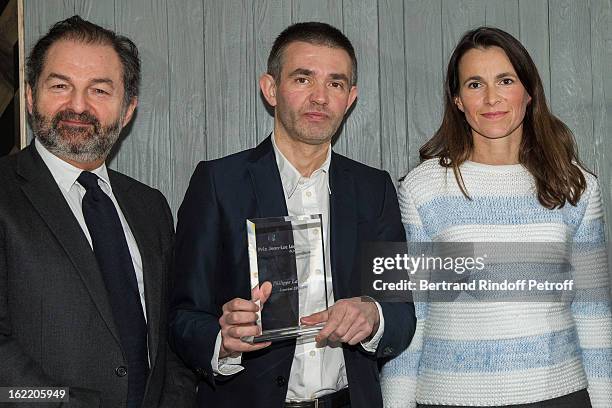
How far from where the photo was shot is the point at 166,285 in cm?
239

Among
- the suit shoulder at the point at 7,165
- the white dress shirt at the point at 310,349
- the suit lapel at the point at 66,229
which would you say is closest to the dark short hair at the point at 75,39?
the suit shoulder at the point at 7,165

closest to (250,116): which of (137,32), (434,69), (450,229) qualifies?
(137,32)

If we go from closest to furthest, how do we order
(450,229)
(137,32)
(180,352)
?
(180,352)
(450,229)
(137,32)

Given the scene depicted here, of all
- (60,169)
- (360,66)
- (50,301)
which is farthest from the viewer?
(360,66)

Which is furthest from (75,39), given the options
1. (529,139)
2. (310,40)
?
Result: (529,139)

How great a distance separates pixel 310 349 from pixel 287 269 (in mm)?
362

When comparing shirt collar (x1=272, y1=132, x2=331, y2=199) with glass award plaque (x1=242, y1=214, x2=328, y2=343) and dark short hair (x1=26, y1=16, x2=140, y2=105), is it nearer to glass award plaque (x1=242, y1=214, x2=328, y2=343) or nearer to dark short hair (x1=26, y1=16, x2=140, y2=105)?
glass award plaque (x1=242, y1=214, x2=328, y2=343)

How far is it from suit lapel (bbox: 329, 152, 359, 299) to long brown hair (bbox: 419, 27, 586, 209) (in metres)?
0.37

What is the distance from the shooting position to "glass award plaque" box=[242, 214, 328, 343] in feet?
6.61

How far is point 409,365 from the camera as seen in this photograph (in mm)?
2441

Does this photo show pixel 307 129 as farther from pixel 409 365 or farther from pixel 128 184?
pixel 409 365

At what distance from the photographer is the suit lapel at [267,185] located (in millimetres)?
2350

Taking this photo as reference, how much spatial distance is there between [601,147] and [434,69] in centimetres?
74

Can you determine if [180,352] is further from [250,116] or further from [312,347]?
[250,116]
